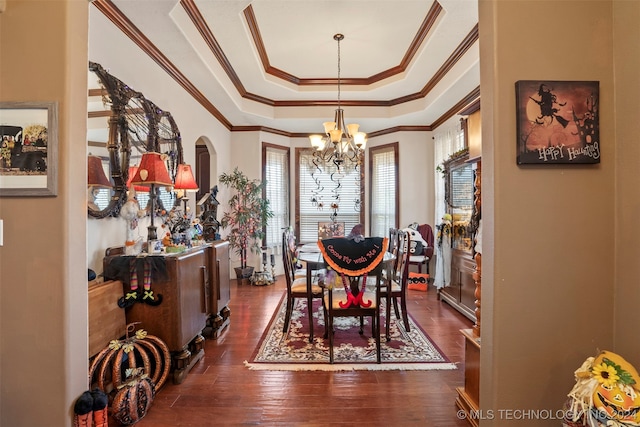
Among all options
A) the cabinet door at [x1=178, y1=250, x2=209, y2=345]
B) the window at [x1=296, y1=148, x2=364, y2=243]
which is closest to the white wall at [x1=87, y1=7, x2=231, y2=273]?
the cabinet door at [x1=178, y1=250, x2=209, y2=345]

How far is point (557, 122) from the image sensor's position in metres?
1.42

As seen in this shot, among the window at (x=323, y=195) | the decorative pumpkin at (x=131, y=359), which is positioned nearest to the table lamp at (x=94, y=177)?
the decorative pumpkin at (x=131, y=359)

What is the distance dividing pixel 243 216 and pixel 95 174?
301 centimetres

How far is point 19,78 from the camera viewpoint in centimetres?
145

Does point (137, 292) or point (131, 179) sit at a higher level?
point (131, 179)

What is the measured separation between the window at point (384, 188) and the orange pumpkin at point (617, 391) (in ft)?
15.2

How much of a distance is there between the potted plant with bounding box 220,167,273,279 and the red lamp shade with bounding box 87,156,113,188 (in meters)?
2.81

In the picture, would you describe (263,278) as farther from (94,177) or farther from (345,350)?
(94,177)

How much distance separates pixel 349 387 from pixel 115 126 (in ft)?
9.07

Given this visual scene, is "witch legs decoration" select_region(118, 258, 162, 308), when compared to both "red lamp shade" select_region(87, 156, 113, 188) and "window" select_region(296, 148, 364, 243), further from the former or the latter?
"window" select_region(296, 148, 364, 243)

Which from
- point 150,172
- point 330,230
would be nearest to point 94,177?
point 150,172

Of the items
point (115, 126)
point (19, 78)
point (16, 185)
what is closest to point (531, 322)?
point (16, 185)

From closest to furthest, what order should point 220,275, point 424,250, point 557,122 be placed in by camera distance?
point 557,122 < point 220,275 < point 424,250

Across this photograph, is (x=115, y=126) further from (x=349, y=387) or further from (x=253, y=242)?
(x=253, y=242)
